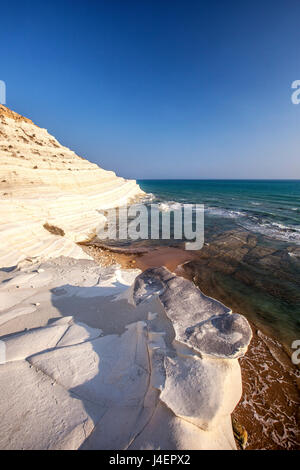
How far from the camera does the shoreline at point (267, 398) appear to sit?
233cm

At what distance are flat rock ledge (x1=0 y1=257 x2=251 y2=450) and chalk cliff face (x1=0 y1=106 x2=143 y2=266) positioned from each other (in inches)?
141

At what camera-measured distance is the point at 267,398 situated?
279 centimetres

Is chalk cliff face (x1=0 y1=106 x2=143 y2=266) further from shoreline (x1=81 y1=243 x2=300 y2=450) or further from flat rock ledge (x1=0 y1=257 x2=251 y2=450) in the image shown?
shoreline (x1=81 y1=243 x2=300 y2=450)

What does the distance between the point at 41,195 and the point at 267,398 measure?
11.0m

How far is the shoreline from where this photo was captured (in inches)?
91.7

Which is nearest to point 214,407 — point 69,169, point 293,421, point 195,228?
point 293,421

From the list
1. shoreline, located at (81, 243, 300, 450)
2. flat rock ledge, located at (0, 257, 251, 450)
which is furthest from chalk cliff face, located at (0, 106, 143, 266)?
shoreline, located at (81, 243, 300, 450)

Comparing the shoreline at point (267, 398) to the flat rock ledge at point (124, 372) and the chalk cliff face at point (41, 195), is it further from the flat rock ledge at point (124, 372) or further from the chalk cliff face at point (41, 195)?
the chalk cliff face at point (41, 195)

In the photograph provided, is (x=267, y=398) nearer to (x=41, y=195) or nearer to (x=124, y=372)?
(x=124, y=372)

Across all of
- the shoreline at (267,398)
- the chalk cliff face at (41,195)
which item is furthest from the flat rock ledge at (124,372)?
the chalk cliff face at (41,195)

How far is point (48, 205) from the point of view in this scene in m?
9.02

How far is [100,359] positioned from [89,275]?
2901mm

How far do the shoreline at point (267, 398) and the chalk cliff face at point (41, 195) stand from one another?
575 centimetres

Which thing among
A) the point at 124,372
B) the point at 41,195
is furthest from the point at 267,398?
the point at 41,195
